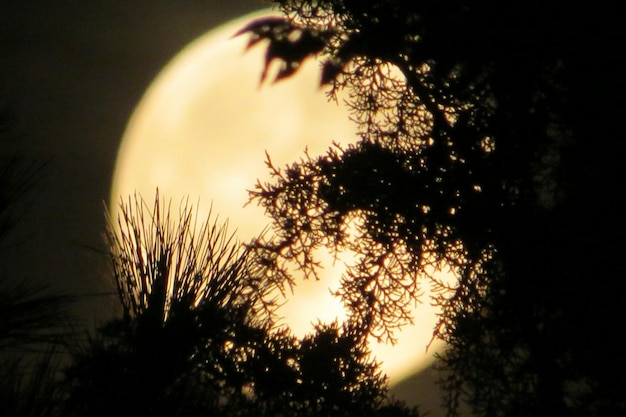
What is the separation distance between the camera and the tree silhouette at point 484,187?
3.37m

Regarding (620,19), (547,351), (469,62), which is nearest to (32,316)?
(469,62)

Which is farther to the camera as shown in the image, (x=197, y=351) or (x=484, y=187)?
(x=484, y=187)

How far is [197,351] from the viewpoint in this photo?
350cm

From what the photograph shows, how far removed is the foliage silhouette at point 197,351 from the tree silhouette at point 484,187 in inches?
18.1

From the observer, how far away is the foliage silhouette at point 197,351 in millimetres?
3057

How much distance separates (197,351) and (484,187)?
6.37ft

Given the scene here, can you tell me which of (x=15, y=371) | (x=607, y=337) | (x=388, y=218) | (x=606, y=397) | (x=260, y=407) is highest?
(x=388, y=218)

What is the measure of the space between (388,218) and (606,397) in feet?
5.92

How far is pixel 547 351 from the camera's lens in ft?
13.1

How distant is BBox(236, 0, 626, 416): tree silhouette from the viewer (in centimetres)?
337

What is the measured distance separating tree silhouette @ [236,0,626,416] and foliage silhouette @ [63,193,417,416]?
0.46 m

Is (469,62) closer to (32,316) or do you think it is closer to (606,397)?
(606,397)

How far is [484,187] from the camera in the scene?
442cm

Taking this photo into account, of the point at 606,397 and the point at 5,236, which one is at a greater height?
the point at 5,236
